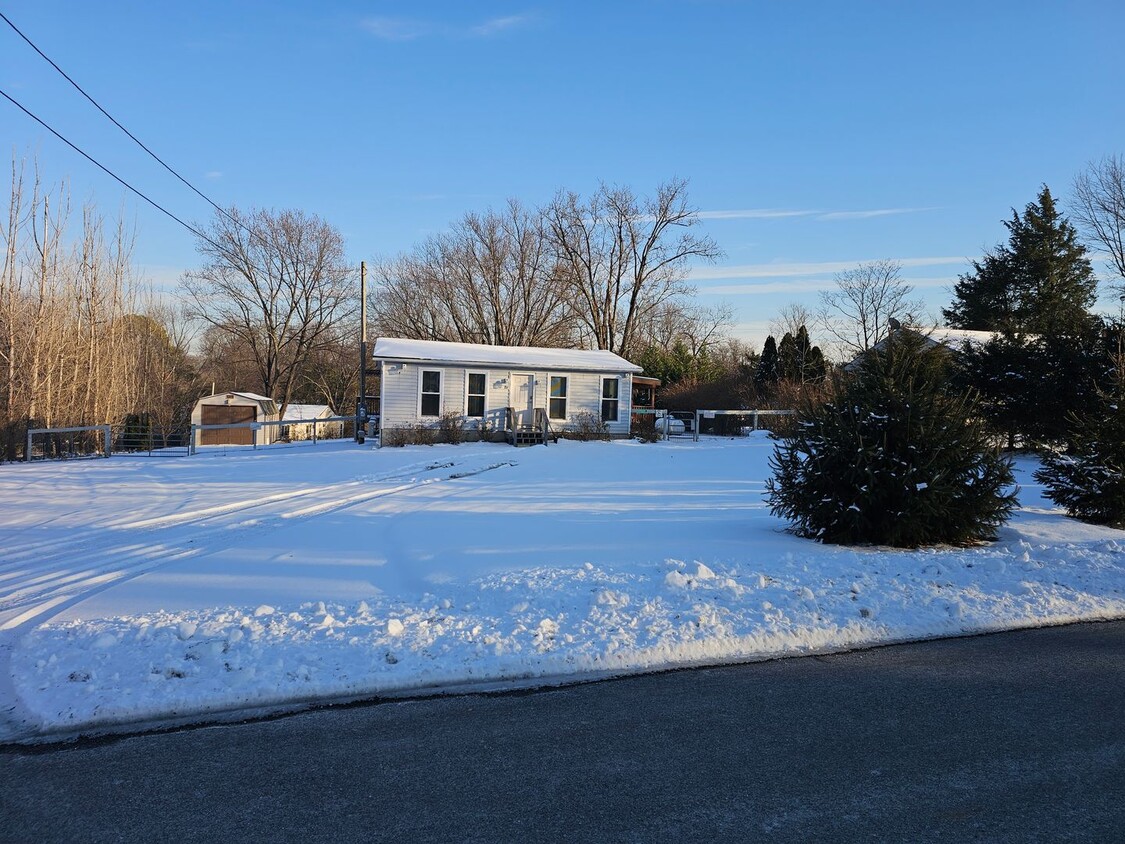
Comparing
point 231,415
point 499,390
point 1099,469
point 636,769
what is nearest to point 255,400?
point 231,415

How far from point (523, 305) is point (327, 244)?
45.5ft

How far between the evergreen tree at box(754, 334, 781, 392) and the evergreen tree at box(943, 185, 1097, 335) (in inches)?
407

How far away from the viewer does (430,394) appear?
2778 centimetres

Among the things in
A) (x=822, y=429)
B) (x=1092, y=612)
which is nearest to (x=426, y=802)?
(x=1092, y=612)

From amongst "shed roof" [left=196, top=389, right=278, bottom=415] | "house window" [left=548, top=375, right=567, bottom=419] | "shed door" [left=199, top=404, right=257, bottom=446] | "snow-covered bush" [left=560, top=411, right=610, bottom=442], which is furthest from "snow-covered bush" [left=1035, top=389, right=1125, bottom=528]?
"shed door" [left=199, top=404, right=257, bottom=446]

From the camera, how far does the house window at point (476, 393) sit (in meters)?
28.3

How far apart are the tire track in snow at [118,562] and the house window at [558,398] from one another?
14990 mm

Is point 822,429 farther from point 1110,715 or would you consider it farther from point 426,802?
point 426,802

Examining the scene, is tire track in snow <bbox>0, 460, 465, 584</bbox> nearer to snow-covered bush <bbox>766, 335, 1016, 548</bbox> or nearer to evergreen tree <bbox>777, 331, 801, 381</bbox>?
snow-covered bush <bbox>766, 335, 1016, 548</bbox>

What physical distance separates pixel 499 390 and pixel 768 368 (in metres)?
17.6

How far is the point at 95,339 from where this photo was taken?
98.4 feet

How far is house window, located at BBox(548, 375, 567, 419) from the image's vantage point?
29562mm

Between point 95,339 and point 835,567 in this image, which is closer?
point 835,567

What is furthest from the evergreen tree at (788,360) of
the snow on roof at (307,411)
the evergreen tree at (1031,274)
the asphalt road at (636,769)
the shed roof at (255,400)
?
the asphalt road at (636,769)
